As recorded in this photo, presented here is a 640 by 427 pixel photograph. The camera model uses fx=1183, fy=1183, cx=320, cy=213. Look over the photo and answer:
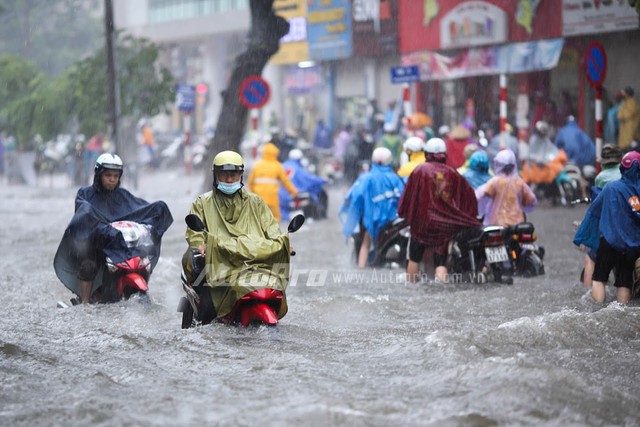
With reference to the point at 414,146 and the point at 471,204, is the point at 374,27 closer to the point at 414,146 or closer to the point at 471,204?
the point at 414,146

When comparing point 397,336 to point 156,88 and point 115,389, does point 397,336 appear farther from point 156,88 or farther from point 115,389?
point 156,88

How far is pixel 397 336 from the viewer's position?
9375 mm

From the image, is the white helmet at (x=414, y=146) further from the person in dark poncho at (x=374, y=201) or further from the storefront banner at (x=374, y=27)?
the storefront banner at (x=374, y=27)

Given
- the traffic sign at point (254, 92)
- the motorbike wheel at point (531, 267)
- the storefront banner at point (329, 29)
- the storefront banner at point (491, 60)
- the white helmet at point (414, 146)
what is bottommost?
the motorbike wheel at point (531, 267)

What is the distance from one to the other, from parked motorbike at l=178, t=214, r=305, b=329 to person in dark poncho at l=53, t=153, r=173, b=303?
171 centimetres

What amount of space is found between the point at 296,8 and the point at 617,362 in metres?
34.0

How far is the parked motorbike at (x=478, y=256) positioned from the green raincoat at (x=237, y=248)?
393 centimetres

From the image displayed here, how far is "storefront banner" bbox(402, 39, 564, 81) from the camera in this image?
26109 mm

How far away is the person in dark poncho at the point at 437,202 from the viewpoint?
40.1ft

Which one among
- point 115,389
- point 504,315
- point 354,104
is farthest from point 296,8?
point 115,389

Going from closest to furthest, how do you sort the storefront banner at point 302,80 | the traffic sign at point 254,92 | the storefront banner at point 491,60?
the traffic sign at point 254,92 < the storefront banner at point 491,60 < the storefront banner at point 302,80

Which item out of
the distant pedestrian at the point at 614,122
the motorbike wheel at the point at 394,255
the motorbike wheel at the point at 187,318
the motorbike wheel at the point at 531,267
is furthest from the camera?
the distant pedestrian at the point at 614,122

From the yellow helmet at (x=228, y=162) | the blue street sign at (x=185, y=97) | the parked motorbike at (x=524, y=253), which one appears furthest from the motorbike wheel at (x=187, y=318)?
the blue street sign at (x=185, y=97)

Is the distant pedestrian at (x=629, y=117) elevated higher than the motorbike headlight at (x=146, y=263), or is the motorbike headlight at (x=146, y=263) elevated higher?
the distant pedestrian at (x=629, y=117)
